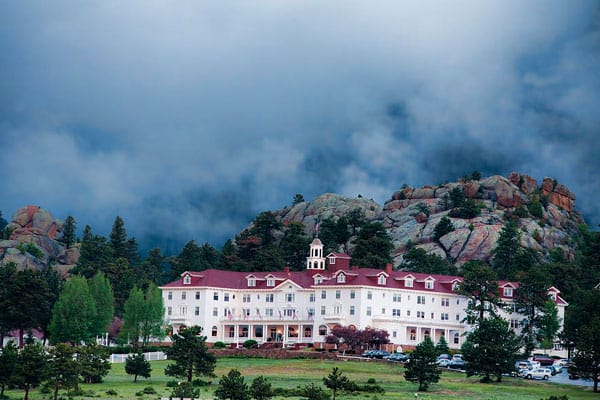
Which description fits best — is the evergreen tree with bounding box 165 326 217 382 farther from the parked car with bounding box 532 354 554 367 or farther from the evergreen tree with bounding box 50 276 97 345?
the parked car with bounding box 532 354 554 367

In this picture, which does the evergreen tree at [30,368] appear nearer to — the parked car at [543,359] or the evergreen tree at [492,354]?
the evergreen tree at [492,354]

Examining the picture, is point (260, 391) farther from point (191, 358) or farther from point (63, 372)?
point (191, 358)

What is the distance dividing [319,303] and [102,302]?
3139 centimetres

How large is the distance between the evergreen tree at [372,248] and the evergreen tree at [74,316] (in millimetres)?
49428

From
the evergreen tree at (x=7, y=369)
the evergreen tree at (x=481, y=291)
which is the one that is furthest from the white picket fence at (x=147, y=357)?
the evergreen tree at (x=481, y=291)

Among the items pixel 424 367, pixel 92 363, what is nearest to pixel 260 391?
pixel 424 367

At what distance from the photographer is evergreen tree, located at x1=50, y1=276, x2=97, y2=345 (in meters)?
145

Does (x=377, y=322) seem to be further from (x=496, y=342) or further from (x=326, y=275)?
(x=496, y=342)

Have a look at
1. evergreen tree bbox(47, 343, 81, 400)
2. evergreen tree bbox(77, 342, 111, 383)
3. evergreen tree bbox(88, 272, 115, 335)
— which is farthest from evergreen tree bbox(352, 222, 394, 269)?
evergreen tree bbox(47, 343, 81, 400)

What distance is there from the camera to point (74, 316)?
14625 cm

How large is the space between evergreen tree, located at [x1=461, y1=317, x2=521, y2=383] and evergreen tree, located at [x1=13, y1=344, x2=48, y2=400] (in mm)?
43389

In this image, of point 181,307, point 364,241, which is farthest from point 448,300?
point 181,307

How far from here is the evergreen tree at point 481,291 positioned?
161m

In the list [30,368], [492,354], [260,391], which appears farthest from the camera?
[492,354]
